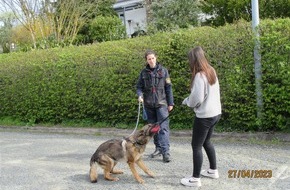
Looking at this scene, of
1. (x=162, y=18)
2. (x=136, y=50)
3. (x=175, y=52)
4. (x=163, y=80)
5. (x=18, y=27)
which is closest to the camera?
(x=163, y=80)

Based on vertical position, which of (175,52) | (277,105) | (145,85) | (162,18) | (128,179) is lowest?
(128,179)

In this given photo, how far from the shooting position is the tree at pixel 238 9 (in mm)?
12766

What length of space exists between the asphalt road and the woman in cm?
55

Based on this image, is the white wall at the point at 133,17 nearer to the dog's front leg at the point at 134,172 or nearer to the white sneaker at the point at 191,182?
the dog's front leg at the point at 134,172

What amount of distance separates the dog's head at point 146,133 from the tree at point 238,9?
744cm

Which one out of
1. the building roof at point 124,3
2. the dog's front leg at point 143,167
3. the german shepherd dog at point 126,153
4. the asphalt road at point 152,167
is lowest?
the asphalt road at point 152,167

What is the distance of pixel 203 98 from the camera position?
15.8ft

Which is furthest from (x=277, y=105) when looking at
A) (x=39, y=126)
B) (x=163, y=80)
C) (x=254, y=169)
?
(x=39, y=126)

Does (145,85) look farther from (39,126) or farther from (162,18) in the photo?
(162,18)

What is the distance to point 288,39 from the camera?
22.5ft

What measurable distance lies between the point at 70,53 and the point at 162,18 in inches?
314

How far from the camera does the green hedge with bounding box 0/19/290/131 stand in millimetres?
7105

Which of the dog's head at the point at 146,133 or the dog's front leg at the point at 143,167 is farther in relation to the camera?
the dog's front leg at the point at 143,167
